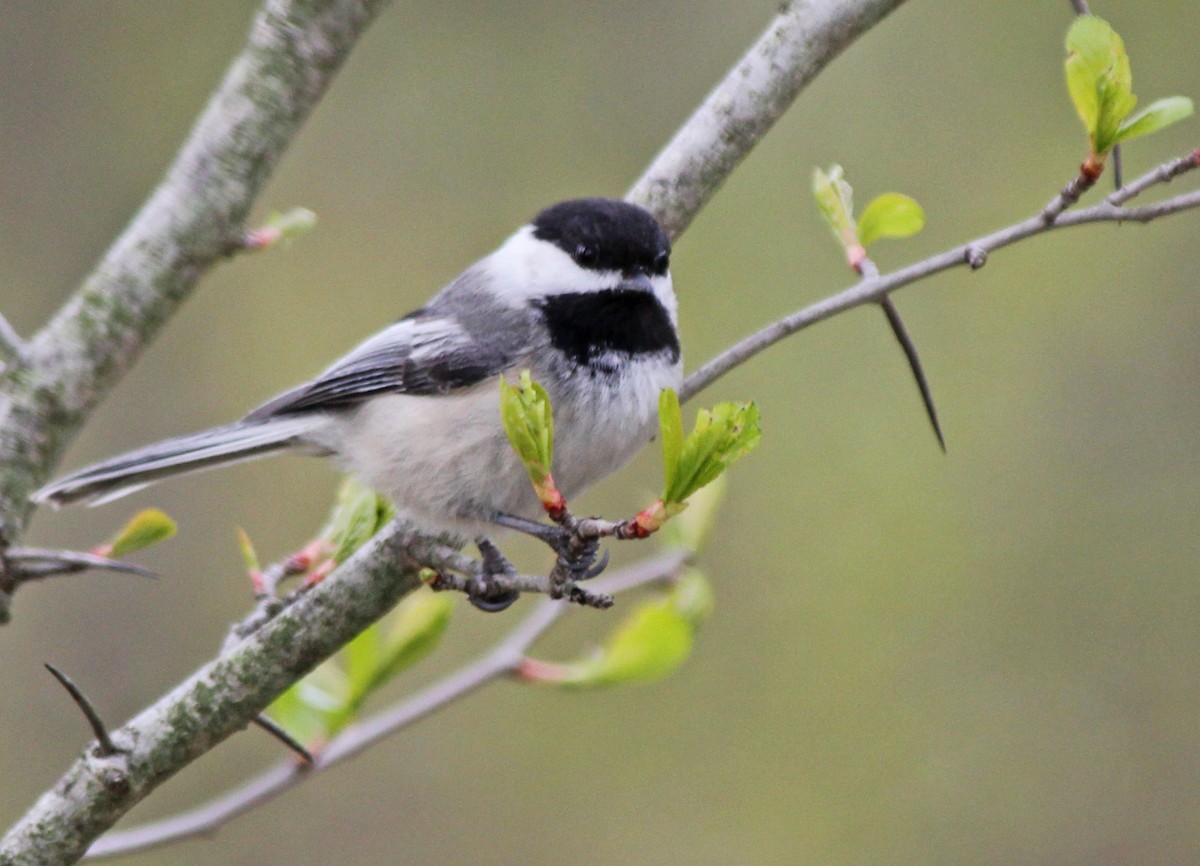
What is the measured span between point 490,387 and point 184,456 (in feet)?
1.63

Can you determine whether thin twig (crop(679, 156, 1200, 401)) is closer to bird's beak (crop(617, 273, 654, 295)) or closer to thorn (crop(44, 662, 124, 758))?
bird's beak (crop(617, 273, 654, 295))

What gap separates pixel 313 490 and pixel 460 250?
921 mm

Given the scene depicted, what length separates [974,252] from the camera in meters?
1.26

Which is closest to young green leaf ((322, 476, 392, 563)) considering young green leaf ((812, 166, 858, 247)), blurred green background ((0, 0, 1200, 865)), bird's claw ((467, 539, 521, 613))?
bird's claw ((467, 539, 521, 613))

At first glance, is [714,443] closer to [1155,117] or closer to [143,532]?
[1155,117]

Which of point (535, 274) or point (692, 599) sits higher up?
point (535, 274)

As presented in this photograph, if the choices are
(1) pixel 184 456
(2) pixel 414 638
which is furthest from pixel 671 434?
(1) pixel 184 456

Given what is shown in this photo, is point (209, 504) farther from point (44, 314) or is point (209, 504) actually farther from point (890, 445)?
point (890, 445)

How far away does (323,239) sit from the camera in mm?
4207

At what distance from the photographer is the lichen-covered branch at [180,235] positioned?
1646 mm

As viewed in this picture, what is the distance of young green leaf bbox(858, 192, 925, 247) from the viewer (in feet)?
4.64

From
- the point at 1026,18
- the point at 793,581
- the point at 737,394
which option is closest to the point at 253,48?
the point at 737,394

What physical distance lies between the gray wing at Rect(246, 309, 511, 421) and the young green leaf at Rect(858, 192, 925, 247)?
0.68 metres

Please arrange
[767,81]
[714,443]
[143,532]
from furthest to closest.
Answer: [767,81]
[143,532]
[714,443]
